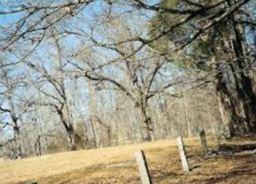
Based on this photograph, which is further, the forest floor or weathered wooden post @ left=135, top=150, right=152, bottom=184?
the forest floor

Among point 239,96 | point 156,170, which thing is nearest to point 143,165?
point 156,170

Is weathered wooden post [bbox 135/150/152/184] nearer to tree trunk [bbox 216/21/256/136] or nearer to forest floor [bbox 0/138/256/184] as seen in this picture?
forest floor [bbox 0/138/256/184]

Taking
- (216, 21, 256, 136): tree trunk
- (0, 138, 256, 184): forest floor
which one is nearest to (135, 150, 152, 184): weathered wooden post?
(0, 138, 256, 184): forest floor

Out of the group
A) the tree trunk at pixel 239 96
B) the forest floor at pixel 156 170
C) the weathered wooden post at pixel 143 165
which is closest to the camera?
the weathered wooden post at pixel 143 165

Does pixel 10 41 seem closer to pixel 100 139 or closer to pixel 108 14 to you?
pixel 108 14

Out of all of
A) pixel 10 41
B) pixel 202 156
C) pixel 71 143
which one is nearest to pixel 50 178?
pixel 202 156

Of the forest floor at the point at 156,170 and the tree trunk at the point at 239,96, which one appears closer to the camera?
the forest floor at the point at 156,170

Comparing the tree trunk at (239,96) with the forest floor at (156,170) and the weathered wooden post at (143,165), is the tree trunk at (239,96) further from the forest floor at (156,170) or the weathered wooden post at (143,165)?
the weathered wooden post at (143,165)

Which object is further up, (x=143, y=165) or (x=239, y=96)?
(x=239, y=96)

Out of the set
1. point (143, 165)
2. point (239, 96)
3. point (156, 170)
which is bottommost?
point (156, 170)

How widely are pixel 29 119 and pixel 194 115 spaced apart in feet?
85.7

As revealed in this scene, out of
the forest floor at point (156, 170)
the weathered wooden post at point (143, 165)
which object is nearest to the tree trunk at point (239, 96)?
the forest floor at point (156, 170)

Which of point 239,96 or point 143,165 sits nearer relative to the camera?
point 143,165

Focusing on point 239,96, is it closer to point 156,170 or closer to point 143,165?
point 156,170
